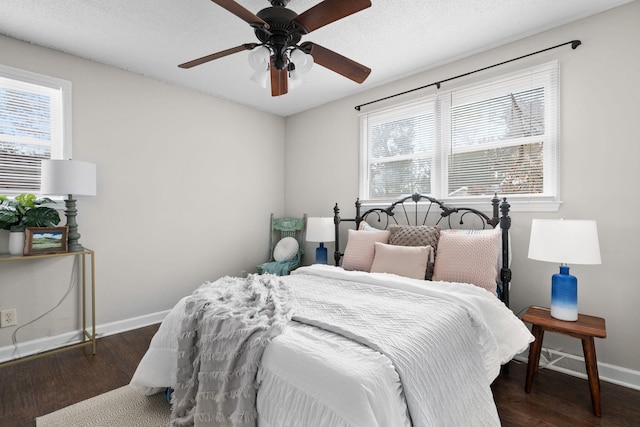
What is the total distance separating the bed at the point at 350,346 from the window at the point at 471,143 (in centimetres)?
44

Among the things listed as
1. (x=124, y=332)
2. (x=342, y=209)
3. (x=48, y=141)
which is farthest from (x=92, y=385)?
(x=342, y=209)

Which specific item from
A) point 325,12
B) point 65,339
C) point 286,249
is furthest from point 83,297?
point 325,12

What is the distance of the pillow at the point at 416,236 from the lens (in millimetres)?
2686

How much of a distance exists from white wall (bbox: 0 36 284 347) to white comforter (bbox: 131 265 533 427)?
161cm

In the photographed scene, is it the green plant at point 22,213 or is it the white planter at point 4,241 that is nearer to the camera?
the green plant at point 22,213

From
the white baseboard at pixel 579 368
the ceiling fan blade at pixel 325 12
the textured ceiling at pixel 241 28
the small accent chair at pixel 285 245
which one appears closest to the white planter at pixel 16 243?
the textured ceiling at pixel 241 28

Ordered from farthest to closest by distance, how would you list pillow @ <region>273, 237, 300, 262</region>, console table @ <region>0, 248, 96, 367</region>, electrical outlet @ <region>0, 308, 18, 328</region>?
pillow @ <region>273, 237, 300, 262</region>, electrical outlet @ <region>0, 308, 18, 328</region>, console table @ <region>0, 248, 96, 367</region>

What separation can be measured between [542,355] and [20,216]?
14.1 feet

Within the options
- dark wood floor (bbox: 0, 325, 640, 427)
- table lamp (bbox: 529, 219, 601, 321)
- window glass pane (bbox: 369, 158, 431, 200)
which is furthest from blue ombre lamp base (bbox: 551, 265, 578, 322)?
window glass pane (bbox: 369, 158, 431, 200)

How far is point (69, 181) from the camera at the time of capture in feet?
→ 7.97

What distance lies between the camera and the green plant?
239cm

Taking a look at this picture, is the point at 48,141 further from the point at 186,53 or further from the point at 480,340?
the point at 480,340

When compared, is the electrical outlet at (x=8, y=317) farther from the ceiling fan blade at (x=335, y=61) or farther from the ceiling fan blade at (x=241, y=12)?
the ceiling fan blade at (x=335, y=61)

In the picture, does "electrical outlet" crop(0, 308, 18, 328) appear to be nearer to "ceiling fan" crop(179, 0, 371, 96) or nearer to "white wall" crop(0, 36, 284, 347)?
"white wall" crop(0, 36, 284, 347)
